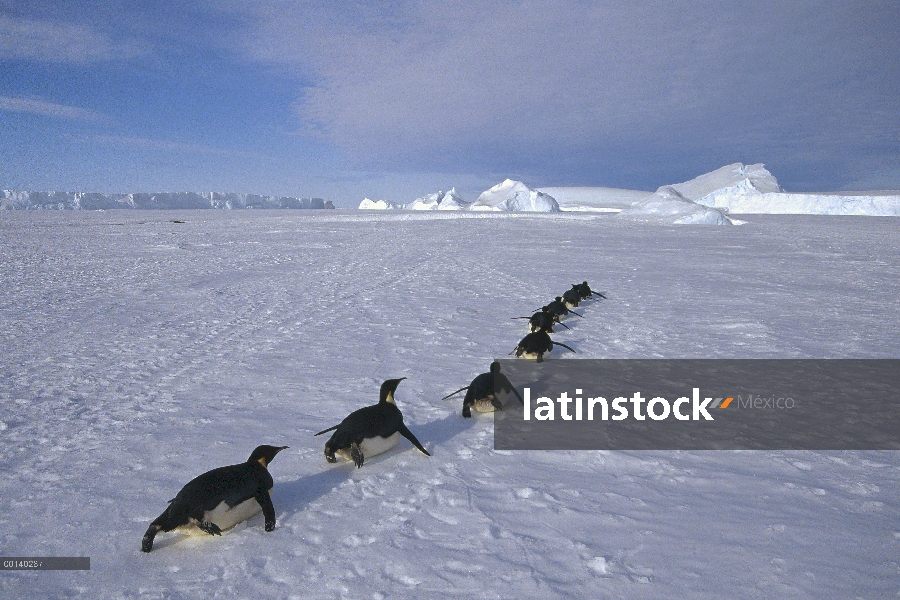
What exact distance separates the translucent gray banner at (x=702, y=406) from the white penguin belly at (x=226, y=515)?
4.85 feet

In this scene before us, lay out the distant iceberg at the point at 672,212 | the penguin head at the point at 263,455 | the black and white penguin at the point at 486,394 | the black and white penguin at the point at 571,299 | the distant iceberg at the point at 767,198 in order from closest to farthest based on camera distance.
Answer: the penguin head at the point at 263,455 < the black and white penguin at the point at 486,394 < the black and white penguin at the point at 571,299 < the distant iceberg at the point at 672,212 < the distant iceberg at the point at 767,198

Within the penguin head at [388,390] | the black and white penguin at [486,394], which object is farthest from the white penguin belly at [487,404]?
the penguin head at [388,390]

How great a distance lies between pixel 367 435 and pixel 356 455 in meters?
0.13

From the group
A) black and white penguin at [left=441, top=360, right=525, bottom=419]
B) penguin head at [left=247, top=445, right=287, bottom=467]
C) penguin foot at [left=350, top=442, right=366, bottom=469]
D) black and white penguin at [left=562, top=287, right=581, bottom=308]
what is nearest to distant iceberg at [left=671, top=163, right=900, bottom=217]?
black and white penguin at [left=562, top=287, right=581, bottom=308]

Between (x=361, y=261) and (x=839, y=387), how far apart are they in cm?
1009

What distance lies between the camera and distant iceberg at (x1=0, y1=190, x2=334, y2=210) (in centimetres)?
7736

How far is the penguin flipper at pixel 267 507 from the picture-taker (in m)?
2.36

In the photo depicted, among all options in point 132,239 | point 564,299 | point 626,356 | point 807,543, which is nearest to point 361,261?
point 564,299

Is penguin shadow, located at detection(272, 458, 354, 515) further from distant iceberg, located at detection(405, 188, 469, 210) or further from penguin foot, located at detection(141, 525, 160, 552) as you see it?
distant iceberg, located at detection(405, 188, 469, 210)

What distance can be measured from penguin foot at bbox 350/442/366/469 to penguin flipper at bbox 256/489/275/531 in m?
0.54

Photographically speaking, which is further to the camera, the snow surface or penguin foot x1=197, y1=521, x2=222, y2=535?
penguin foot x1=197, y1=521, x2=222, y2=535

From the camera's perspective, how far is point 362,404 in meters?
3.90

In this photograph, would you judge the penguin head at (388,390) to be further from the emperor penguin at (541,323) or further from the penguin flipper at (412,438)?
the emperor penguin at (541,323)

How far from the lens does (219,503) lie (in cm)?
229
